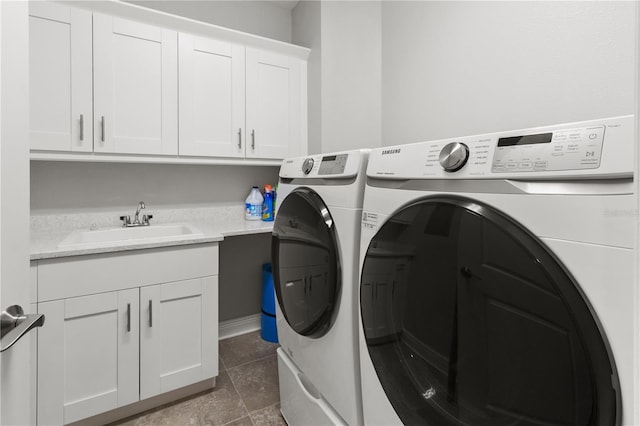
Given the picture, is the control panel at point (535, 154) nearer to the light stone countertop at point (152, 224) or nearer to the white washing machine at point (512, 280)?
the white washing machine at point (512, 280)

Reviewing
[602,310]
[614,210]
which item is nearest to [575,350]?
[602,310]

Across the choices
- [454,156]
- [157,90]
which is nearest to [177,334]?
[157,90]

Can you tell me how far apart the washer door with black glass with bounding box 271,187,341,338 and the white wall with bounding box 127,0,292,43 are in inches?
72.2

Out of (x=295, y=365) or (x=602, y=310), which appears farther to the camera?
(x=295, y=365)

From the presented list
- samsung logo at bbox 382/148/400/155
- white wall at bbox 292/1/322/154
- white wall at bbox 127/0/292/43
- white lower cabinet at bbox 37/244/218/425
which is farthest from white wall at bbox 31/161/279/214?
samsung logo at bbox 382/148/400/155

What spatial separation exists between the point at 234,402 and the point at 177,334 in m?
0.50

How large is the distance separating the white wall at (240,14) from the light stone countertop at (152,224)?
1.42 m

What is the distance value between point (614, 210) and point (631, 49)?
46.2 inches

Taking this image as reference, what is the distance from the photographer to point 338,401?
1.01 metres

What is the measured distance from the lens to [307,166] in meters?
1.20

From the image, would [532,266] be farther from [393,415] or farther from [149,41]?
[149,41]

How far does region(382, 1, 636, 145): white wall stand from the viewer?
1.21 metres

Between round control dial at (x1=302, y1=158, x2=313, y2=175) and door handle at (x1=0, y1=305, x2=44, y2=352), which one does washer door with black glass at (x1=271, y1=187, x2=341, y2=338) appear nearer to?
round control dial at (x1=302, y1=158, x2=313, y2=175)

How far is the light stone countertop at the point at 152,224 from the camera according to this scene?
4.62ft
